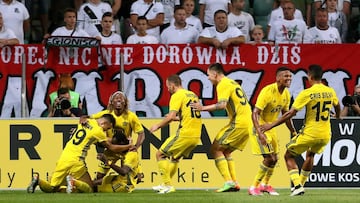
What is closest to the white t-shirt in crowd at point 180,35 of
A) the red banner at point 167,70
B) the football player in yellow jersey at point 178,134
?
the red banner at point 167,70

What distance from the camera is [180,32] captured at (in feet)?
80.2

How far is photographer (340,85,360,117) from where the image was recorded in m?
22.9

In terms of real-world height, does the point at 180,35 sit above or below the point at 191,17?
below

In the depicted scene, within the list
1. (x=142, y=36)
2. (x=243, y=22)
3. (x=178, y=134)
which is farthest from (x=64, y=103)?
(x=243, y=22)

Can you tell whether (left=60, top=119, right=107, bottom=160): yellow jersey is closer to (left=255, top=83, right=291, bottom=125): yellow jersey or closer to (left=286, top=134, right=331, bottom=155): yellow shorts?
(left=255, top=83, right=291, bottom=125): yellow jersey

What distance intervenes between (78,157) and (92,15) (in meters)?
4.87

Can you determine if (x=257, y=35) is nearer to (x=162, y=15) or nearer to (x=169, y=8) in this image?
(x=162, y=15)

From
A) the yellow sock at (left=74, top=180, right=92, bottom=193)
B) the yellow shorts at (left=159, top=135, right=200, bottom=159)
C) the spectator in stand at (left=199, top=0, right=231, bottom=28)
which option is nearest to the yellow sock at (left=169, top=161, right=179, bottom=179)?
the yellow shorts at (left=159, top=135, right=200, bottom=159)

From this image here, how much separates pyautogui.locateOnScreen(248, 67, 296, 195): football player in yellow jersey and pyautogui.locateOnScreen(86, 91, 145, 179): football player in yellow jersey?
2.07 metres

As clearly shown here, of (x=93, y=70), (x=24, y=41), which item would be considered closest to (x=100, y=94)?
(x=93, y=70)

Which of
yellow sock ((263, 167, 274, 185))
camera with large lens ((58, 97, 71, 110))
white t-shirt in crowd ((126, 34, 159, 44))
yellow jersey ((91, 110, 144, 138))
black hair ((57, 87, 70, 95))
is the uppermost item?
white t-shirt in crowd ((126, 34, 159, 44))

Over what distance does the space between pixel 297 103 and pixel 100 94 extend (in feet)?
17.4

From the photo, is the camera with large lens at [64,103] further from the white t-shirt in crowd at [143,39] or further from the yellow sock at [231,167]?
the yellow sock at [231,167]

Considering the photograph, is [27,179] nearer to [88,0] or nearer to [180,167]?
[180,167]
